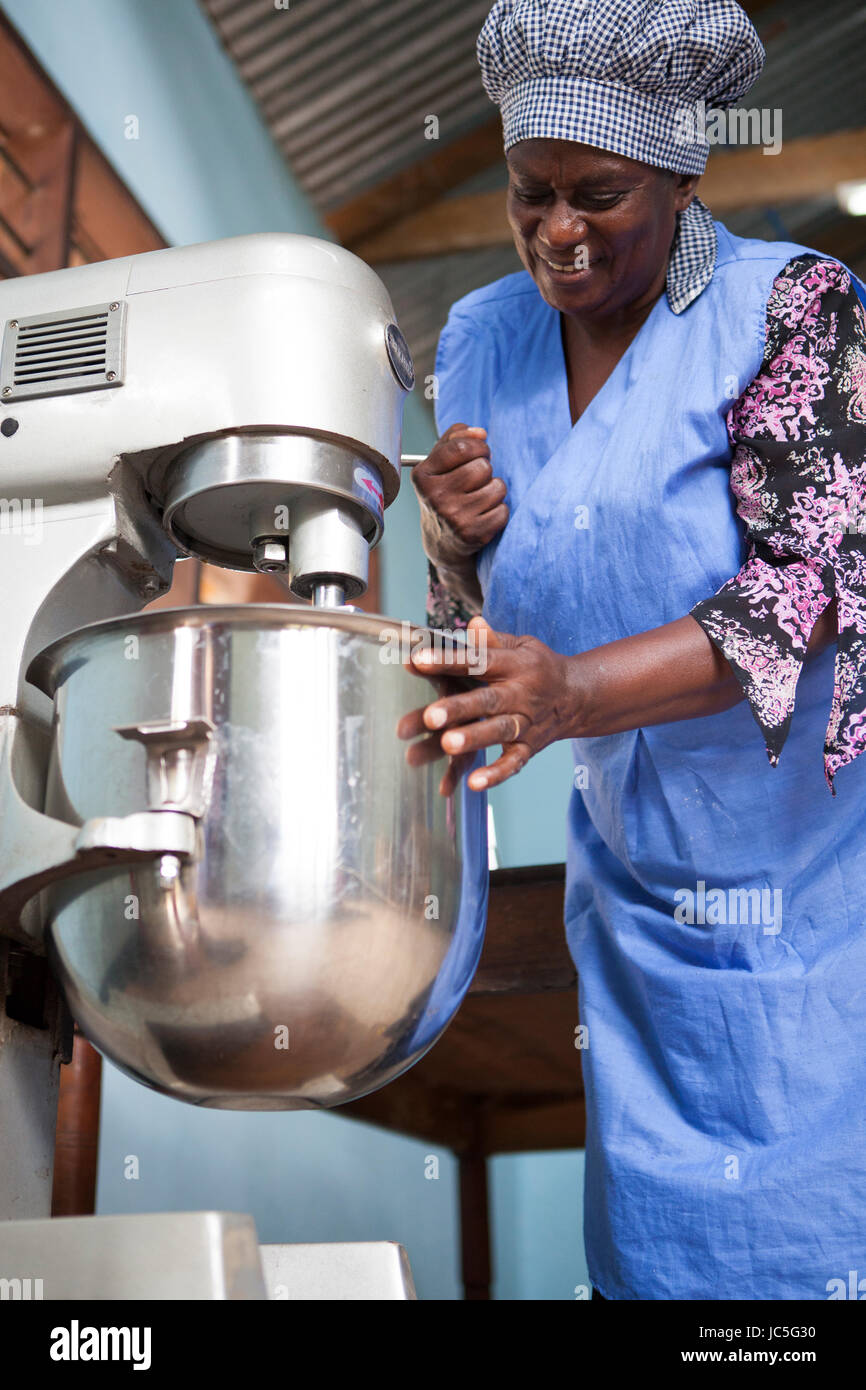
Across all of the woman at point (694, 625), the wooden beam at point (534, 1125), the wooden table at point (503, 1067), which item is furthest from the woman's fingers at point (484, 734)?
the wooden beam at point (534, 1125)

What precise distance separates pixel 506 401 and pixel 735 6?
1.07ft

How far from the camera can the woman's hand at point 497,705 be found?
2.06 ft

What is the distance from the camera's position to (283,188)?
388 cm

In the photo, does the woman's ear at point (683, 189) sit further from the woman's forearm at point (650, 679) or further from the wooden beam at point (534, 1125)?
the wooden beam at point (534, 1125)

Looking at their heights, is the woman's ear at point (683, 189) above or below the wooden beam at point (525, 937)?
above

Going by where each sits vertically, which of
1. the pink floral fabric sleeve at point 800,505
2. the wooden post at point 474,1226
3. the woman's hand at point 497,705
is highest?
the pink floral fabric sleeve at point 800,505

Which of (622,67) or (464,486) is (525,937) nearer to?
(464,486)

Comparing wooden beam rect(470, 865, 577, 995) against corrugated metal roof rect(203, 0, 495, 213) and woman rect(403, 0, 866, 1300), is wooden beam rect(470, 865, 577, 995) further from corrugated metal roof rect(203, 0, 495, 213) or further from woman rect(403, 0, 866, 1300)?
corrugated metal roof rect(203, 0, 495, 213)

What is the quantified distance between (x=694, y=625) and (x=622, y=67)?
40 centimetres

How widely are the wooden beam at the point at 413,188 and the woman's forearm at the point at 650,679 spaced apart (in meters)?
3.81

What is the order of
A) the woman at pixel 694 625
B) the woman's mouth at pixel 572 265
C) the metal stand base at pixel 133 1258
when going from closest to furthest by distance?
1. the metal stand base at pixel 133 1258
2. the woman at pixel 694 625
3. the woman's mouth at pixel 572 265

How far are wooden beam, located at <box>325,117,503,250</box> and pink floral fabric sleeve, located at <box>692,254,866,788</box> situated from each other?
361 cm

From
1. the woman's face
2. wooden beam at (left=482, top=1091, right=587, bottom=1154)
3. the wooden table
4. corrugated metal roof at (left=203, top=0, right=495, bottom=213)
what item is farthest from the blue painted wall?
the woman's face

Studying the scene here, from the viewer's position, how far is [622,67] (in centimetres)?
92
